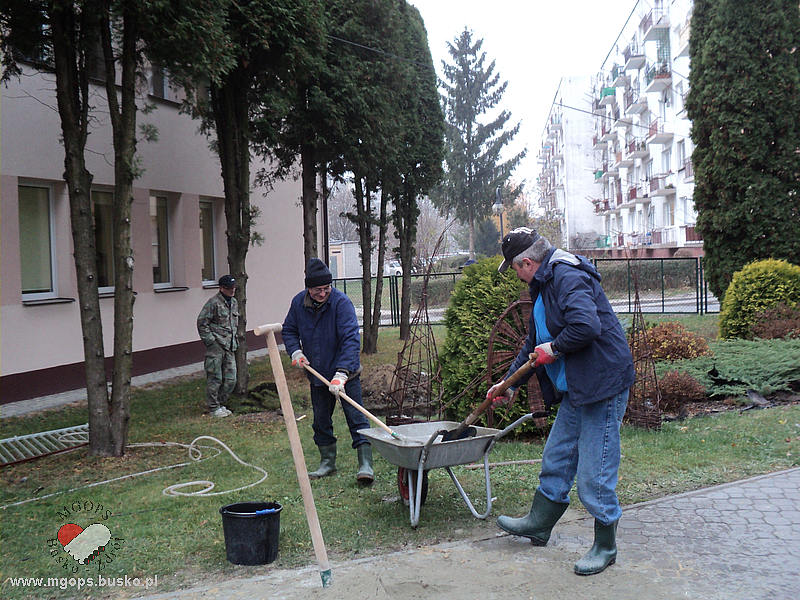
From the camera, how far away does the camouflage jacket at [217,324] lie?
10.4 meters

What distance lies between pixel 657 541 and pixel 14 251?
9720mm

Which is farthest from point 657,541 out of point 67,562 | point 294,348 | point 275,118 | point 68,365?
point 68,365

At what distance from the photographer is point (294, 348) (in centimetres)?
635

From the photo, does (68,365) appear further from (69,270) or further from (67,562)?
(67,562)

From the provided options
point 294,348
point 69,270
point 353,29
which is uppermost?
point 353,29

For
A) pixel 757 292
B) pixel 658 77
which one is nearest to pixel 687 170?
pixel 658 77

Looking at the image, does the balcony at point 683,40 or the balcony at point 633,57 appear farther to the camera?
the balcony at point 633,57

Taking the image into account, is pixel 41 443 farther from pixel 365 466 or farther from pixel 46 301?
pixel 365 466

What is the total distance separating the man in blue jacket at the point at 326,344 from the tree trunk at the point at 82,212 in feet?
8.01

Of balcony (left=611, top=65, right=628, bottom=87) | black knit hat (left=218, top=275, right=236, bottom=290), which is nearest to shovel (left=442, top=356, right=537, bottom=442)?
black knit hat (left=218, top=275, right=236, bottom=290)

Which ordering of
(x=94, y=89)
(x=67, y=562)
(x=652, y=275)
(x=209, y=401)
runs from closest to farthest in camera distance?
1. (x=67, y=562)
2. (x=209, y=401)
3. (x=94, y=89)
4. (x=652, y=275)

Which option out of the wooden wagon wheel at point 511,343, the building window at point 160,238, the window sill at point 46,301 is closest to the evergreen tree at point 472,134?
the building window at point 160,238

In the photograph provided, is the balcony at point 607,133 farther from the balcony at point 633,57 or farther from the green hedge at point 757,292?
the green hedge at point 757,292

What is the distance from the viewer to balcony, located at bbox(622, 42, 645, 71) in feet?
179
